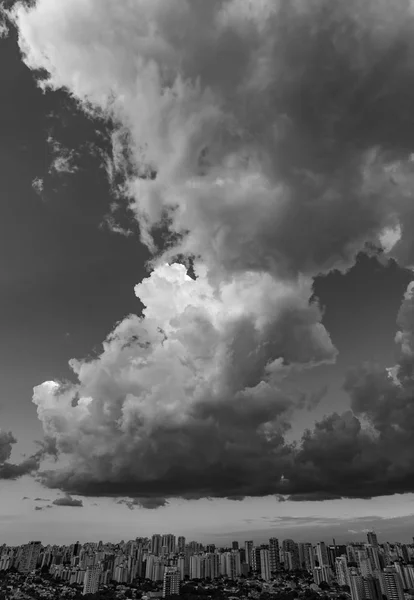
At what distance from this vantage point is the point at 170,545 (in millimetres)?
140125

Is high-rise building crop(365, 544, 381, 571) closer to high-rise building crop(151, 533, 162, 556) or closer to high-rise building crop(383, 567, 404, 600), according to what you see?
high-rise building crop(383, 567, 404, 600)

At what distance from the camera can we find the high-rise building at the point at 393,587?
69.4 metres

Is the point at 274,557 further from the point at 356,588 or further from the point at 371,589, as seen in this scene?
the point at 371,589

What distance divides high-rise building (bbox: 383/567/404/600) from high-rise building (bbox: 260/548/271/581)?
159 feet

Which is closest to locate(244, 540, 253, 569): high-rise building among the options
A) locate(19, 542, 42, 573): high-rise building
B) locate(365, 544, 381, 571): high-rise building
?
locate(365, 544, 381, 571): high-rise building

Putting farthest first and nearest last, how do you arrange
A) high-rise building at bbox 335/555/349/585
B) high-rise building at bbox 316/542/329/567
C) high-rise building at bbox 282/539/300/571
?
1. high-rise building at bbox 282/539/300/571
2. high-rise building at bbox 316/542/329/567
3. high-rise building at bbox 335/555/349/585

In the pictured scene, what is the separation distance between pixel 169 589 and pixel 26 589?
36.7 m

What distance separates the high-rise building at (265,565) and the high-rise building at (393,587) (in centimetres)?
4845

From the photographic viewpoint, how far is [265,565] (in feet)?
370

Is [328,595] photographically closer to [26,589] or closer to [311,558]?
[311,558]

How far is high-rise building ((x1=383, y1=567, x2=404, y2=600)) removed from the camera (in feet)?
228

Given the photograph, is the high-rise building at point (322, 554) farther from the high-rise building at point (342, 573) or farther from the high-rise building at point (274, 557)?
the high-rise building at point (342, 573)

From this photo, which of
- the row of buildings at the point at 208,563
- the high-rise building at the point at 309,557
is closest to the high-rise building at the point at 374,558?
the row of buildings at the point at 208,563

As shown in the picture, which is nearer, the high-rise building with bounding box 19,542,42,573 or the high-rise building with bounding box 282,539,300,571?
the high-rise building with bounding box 282,539,300,571
